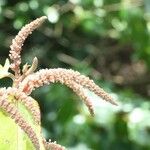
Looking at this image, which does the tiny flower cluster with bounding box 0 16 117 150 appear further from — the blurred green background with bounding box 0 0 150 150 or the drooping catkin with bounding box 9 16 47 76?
the blurred green background with bounding box 0 0 150 150

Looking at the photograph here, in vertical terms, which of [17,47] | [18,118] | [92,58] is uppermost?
[92,58]

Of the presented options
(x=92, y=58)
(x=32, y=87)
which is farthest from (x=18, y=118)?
(x=92, y=58)

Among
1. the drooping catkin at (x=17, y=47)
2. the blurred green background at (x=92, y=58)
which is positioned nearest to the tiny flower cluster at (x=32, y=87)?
the drooping catkin at (x=17, y=47)

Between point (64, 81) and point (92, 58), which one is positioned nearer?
point (64, 81)

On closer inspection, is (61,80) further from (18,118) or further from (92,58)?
(92,58)

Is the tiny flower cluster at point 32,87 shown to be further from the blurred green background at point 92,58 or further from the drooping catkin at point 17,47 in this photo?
the blurred green background at point 92,58

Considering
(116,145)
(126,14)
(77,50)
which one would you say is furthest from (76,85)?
(77,50)
